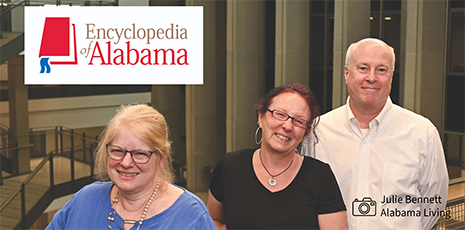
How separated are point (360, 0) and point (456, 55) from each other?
8.22 feet

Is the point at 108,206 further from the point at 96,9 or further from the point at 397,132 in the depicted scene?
the point at 96,9

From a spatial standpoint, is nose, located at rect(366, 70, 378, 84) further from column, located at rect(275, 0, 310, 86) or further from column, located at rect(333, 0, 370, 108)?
column, located at rect(275, 0, 310, 86)

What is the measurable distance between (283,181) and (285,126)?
0.97 ft

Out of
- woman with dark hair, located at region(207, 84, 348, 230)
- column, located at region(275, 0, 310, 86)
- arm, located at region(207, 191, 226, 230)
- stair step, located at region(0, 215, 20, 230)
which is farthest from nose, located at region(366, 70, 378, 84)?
stair step, located at region(0, 215, 20, 230)

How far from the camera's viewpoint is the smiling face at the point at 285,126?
236 centimetres

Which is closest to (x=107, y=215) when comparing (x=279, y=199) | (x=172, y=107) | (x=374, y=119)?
(x=279, y=199)

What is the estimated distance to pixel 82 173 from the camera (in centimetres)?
1468

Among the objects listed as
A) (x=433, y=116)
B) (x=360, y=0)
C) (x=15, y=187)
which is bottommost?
(x=15, y=187)

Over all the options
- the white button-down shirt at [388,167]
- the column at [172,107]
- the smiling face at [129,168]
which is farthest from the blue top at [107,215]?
the column at [172,107]

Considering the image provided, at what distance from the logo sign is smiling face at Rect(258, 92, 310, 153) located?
1089cm

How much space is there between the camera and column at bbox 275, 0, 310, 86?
33.9 ft

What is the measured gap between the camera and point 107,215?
2.12 metres

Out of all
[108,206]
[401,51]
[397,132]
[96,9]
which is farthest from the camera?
[96,9]

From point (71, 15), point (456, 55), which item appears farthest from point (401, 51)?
point (71, 15)
